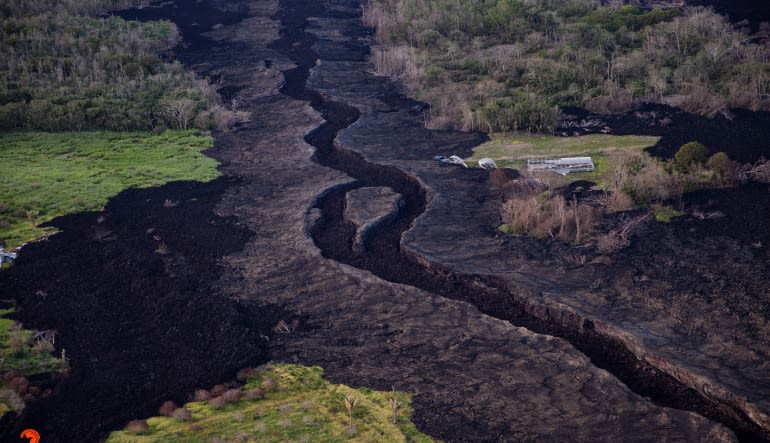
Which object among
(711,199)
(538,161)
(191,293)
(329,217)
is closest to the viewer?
(191,293)

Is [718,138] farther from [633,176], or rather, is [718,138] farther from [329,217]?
[329,217]

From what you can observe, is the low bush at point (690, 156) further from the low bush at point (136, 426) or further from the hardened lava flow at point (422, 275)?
the low bush at point (136, 426)

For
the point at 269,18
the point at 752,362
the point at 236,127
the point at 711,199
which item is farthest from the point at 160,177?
the point at 269,18

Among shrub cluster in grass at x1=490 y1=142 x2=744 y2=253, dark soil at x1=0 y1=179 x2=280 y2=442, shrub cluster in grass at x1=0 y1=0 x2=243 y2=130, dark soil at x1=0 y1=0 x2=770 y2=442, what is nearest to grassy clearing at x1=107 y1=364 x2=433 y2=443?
dark soil at x1=0 y1=0 x2=770 y2=442

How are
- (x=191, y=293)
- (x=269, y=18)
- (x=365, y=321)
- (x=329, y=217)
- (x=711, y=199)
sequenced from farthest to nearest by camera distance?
(x=269, y=18), (x=329, y=217), (x=711, y=199), (x=191, y=293), (x=365, y=321)

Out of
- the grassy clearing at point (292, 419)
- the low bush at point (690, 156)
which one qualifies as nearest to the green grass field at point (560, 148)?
the low bush at point (690, 156)

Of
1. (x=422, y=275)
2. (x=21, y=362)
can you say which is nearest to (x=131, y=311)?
(x=21, y=362)
